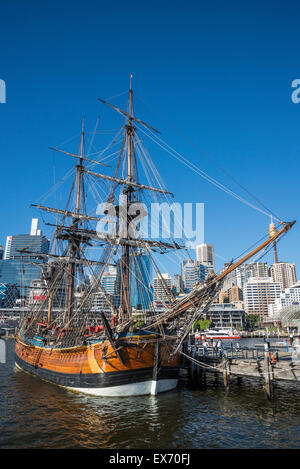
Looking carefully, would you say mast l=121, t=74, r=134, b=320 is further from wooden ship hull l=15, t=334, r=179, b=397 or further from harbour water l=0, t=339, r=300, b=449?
harbour water l=0, t=339, r=300, b=449

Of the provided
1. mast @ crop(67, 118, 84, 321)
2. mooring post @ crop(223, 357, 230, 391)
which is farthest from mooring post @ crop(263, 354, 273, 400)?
mast @ crop(67, 118, 84, 321)

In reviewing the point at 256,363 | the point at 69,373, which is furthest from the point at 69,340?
the point at 256,363

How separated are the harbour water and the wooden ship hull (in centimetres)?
62

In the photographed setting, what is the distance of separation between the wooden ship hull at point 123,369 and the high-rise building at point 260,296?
18640 centimetres

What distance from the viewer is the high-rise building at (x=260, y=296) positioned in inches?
7618

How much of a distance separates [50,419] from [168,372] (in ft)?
29.6

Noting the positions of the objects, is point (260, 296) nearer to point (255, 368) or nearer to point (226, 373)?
point (226, 373)

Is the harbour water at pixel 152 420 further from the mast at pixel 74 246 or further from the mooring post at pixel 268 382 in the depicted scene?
the mast at pixel 74 246

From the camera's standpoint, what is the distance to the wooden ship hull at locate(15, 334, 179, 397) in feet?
67.0

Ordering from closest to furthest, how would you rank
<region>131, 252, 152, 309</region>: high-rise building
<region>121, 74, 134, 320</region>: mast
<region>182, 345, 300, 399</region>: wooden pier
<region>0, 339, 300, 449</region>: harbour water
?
<region>0, 339, 300, 449</region>: harbour water → <region>182, 345, 300, 399</region>: wooden pier → <region>131, 252, 152, 309</region>: high-rise building → <region>121, 74, 134, 320</region>: mast

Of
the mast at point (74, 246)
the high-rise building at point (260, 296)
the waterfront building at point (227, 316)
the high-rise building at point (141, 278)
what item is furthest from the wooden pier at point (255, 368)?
the high-rise building at point (260, 296)

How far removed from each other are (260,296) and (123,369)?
19374cm
